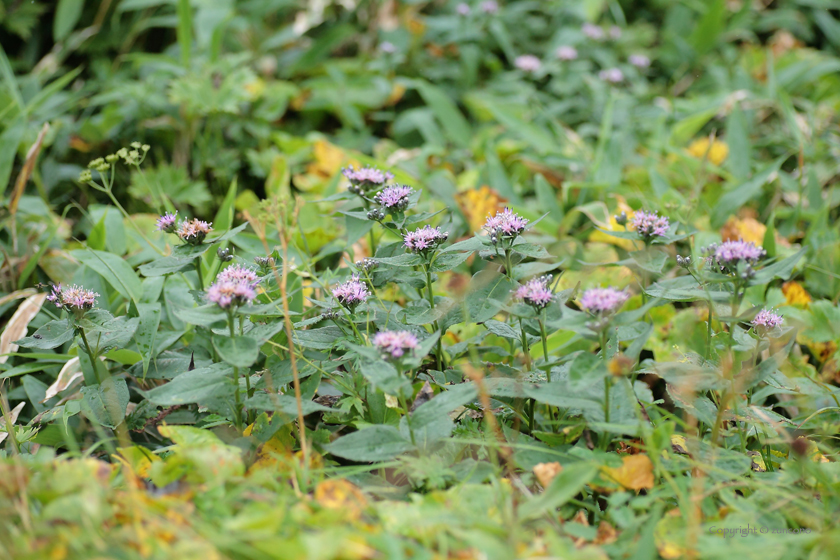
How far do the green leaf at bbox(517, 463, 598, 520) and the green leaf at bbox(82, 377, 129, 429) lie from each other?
32.9 inches

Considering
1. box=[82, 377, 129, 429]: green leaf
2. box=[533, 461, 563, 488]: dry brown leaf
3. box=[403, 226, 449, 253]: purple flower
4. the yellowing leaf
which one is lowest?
the yellowing leaf

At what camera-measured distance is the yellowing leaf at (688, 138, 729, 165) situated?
2.81 meters

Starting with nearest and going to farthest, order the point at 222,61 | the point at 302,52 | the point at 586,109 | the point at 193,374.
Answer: the point at 193,374 < the point at 222,61 < the point at 586,109 < the point at 302,52

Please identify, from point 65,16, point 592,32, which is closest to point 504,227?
point 592,32

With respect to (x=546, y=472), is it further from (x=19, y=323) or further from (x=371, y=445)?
(x=19, y=323)

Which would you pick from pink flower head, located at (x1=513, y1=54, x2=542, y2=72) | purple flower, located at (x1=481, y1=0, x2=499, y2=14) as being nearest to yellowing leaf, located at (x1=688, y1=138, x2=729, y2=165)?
pink flower head, located at (x1=513, y1=54, x2=542, y2=72)

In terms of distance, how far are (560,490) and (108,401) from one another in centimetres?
92

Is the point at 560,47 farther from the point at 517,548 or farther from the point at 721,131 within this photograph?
the point at 517,548

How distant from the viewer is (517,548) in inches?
33.5

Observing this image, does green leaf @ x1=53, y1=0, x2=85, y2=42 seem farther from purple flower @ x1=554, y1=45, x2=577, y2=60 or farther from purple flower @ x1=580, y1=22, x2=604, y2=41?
purple flower @ x1=580, y1=22, x2=604, y2=41

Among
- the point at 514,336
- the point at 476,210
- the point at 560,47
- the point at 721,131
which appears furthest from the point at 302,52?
the point at 514,336

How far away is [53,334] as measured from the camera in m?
1.30

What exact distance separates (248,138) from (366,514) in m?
2.19

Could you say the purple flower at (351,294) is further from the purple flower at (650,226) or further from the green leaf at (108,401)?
the purple flower at (650,226)
